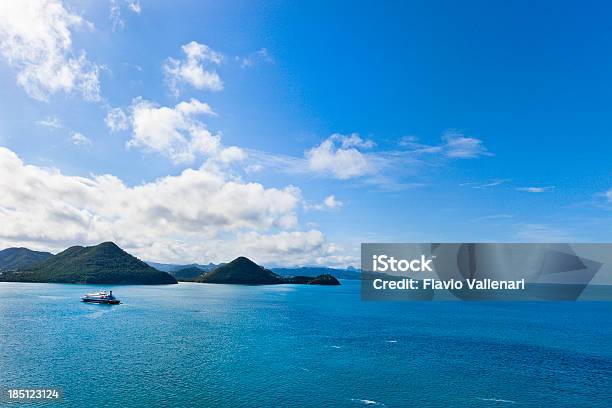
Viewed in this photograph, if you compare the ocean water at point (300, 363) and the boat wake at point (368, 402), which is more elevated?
the ocean water at point (300, 363)

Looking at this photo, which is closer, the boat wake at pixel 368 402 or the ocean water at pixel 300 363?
the boat wake at pixel 368 402

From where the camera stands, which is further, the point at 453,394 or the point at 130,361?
the point at 130,361

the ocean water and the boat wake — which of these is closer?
the boat wake

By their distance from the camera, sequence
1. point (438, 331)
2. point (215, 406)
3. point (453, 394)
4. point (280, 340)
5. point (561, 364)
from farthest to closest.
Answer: point (438, 331)
point (280, 340)
point (561, 364)
point (453, 394)
point (215, 406)

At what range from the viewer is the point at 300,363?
101 metres

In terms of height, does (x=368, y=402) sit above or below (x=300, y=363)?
below

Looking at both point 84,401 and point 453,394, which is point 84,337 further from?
point 453,394

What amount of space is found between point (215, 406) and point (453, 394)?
52.0m

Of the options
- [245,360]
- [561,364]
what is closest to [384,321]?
[561,364]

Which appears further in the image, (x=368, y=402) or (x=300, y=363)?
(x=300, y=363)

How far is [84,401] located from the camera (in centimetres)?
7162

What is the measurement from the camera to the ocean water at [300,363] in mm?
77062

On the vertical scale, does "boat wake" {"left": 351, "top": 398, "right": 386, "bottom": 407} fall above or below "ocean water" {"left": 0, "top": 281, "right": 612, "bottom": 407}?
below

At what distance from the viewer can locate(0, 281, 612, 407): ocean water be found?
7706 centimetres
